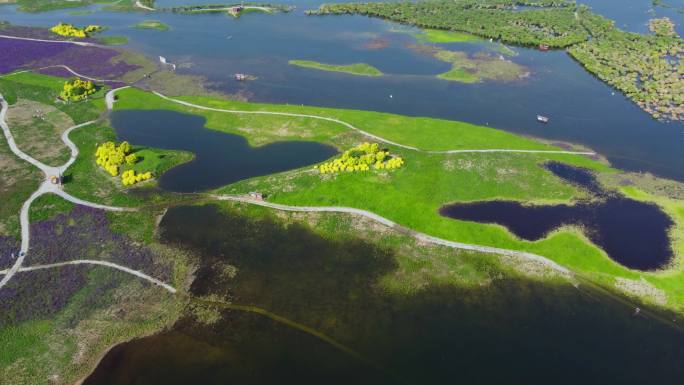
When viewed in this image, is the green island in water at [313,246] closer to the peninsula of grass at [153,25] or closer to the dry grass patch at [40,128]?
the dry grass patch at [40,128]

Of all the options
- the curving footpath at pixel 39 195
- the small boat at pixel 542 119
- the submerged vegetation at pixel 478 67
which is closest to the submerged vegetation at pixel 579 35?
the submerged vegetation at pixel 478 67

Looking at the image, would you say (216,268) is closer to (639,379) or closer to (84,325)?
(84,325)

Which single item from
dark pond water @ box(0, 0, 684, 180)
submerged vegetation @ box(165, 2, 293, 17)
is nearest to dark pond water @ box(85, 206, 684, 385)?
dark pond water @ box(0, 0, 684, 180)

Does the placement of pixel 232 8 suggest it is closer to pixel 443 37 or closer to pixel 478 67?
pixel 443 37

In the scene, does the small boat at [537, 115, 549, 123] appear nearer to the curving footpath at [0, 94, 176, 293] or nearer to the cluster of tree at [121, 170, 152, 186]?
the cluster of tree at [121, 170, 152, 186]

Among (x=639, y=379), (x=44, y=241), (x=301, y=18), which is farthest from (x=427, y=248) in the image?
(x=301, y=18)
